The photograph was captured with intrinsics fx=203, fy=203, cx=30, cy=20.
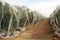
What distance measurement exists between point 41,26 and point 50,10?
27 centimetres

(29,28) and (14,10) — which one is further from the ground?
(14,10)

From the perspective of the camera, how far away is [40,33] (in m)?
2.89

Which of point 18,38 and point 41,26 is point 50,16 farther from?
point 18,38

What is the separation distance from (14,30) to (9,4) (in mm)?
391

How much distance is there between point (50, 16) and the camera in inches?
114

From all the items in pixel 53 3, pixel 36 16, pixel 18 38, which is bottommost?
pixel 18 38

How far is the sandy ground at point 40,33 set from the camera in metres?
2.85

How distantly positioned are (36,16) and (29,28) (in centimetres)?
23

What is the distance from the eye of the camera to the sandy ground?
112 inches

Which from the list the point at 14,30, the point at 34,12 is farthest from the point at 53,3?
the point at 14,30

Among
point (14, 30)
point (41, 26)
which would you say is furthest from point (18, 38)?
point (41, 26)

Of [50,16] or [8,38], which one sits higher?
[50,16]

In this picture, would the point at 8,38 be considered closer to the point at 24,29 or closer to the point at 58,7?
the point at 24,29

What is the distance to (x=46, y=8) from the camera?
2955 mm
